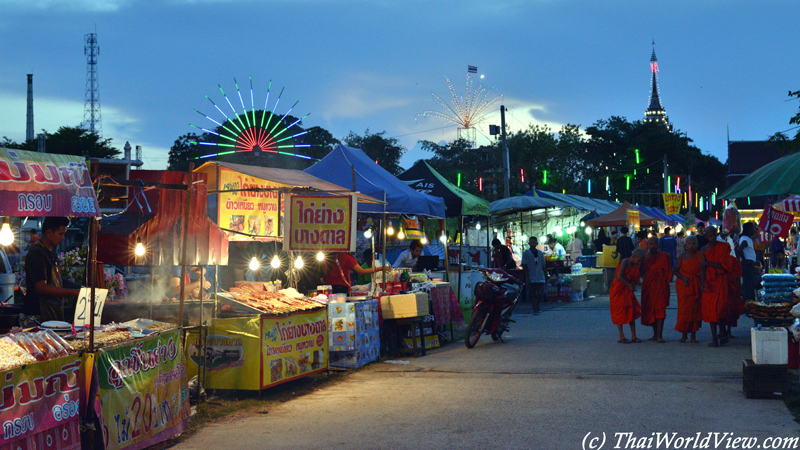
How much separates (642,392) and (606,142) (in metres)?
62.2

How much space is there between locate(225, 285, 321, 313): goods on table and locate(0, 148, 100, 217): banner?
11.1ft

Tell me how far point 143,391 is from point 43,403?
1.16m

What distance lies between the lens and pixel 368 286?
12078mm

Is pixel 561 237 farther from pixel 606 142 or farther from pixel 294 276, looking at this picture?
pixel 606 142

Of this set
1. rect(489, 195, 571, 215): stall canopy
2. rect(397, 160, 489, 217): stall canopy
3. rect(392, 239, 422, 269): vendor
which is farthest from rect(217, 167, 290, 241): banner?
rect(489, 195, 571, 215): stall canopy

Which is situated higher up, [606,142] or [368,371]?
[606,142]

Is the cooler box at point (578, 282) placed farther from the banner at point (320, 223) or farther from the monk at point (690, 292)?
the banner at point (320, 223)

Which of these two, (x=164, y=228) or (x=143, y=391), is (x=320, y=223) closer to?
(x=164, y=228)

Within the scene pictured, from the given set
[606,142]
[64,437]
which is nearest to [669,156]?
[606,142]

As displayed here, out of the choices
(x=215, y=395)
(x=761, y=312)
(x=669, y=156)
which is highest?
(x=669, y=156)

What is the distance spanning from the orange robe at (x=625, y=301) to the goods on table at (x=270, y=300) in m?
5.19

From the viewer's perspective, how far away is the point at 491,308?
485 inches

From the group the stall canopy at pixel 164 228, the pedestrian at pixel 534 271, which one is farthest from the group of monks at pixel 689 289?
the stall canopy at pixel 164 228

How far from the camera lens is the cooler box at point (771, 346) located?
7.41 metres
